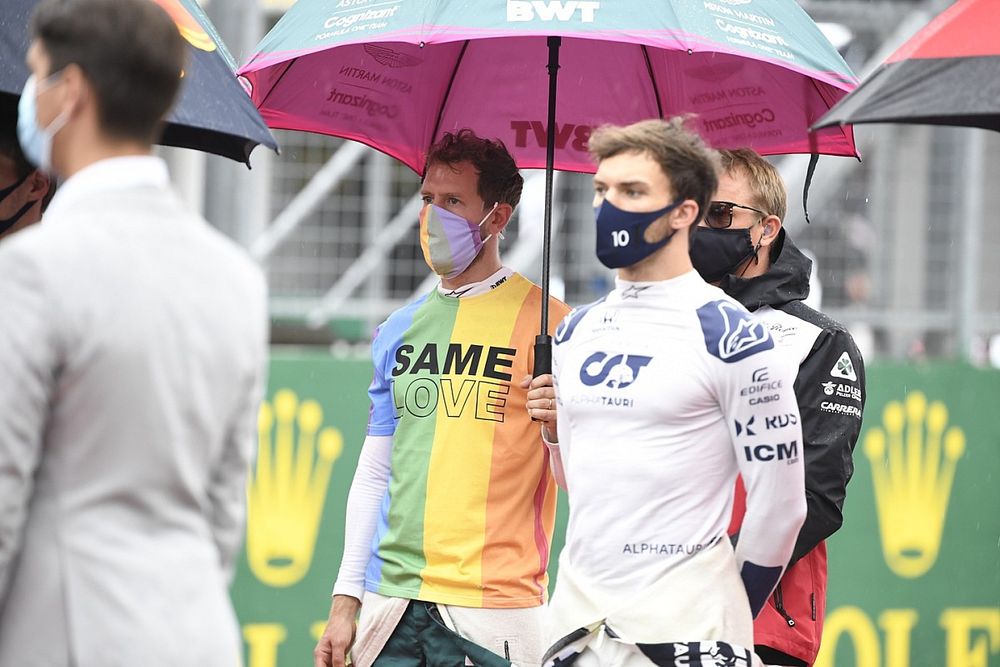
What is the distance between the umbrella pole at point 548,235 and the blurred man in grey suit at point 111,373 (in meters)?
1.48

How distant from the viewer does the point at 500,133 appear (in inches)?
198

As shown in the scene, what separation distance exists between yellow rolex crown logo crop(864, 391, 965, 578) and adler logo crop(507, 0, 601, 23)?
434cm

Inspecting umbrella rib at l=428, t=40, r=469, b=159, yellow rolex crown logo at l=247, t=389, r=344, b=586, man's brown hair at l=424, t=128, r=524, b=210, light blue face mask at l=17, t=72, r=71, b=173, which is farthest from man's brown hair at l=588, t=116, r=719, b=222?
yellow rolex crown logo at l=247, t=389, r=344, b=586

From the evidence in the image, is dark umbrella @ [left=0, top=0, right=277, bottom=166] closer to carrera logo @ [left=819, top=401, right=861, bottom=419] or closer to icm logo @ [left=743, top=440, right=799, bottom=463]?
icm logo @ [left=743, top=440, right=799, bottom=463]

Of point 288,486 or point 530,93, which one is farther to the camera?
point 288,486

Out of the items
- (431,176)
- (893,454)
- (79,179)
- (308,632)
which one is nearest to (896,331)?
(893,454)

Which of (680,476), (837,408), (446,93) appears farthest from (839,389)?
(446,93)

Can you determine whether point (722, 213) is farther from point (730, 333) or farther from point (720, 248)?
point (730, 333)

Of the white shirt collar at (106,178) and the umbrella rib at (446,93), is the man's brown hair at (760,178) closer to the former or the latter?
the umbrella rib at (446,93)

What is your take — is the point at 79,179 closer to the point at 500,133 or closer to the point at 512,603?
the point at 512,603

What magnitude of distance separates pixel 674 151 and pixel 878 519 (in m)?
4.68

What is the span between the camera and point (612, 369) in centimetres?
350

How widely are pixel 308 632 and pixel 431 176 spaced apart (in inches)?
135

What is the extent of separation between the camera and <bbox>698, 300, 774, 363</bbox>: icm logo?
341cm
